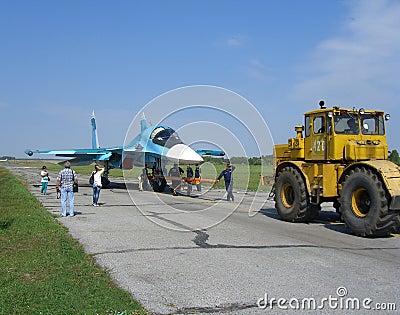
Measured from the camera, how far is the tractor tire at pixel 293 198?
11992mm

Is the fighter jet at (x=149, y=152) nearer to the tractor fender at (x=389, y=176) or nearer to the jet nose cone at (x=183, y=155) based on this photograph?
the jet nose cone at (x=183, y=155)

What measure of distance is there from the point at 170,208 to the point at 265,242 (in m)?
7.35

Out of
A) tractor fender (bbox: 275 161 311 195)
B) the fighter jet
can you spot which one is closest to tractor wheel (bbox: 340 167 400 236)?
tractor fender (bbox: 275 161 311 195)

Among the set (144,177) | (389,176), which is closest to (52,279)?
(389,176)

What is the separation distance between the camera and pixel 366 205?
10219 mm

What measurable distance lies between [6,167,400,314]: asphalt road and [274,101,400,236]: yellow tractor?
0.50 metres

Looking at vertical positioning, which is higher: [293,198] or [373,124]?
[373,124]

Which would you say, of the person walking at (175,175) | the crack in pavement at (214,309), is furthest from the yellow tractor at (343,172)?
the person walking at (175,175)

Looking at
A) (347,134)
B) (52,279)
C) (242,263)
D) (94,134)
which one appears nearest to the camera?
(52,279)

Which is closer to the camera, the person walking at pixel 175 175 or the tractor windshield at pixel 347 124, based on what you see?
the tractor windshield at pixel 347 124

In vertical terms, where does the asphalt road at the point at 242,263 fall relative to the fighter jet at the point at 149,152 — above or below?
below

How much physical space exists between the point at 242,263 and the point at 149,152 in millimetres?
16373

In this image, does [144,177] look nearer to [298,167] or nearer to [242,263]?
[298,167]

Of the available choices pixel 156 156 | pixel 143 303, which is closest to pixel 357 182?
pixel 143 303
